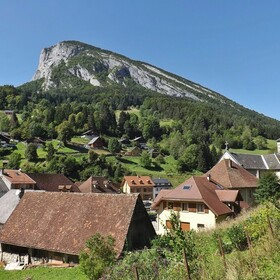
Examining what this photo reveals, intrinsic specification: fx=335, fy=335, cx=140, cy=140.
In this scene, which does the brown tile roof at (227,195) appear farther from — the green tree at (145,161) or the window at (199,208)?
the green tree at (145,161)

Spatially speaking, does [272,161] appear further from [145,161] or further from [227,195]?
[145,161]

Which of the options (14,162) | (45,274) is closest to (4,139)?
(14,162)

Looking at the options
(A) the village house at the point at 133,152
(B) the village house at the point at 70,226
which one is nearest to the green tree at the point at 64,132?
(A) the village house at the point at 133,152

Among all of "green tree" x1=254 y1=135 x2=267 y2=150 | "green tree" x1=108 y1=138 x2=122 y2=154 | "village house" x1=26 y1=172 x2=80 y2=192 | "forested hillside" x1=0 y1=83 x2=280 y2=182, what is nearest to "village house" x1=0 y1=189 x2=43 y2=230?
"village house" x1=26 y1=172 x2=80 y2=192

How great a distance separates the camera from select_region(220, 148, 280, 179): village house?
59.5 m

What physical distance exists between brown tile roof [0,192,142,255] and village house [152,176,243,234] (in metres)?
8.25

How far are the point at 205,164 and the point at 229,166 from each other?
7900cm

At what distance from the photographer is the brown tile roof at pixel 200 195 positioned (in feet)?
107

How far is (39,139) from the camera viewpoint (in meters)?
130

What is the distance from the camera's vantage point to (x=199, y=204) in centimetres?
3328

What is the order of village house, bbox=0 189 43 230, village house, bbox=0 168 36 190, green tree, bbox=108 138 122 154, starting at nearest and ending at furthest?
village house, bbox=0 189 43 230
village house, bbox=0 168 36 190
green tree, bbox=108 138 122 154

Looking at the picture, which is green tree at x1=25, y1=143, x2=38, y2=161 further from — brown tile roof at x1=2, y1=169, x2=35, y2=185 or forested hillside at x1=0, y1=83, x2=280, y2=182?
brown tile roof at x1=2, y1=169, x2=35, y2=185

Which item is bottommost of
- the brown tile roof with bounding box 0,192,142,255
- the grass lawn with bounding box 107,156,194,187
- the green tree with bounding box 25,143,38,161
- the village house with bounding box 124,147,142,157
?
the brown tile roof with bounding box 0,192,142,255

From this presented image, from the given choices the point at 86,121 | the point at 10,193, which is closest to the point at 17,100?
the point at 86,121
